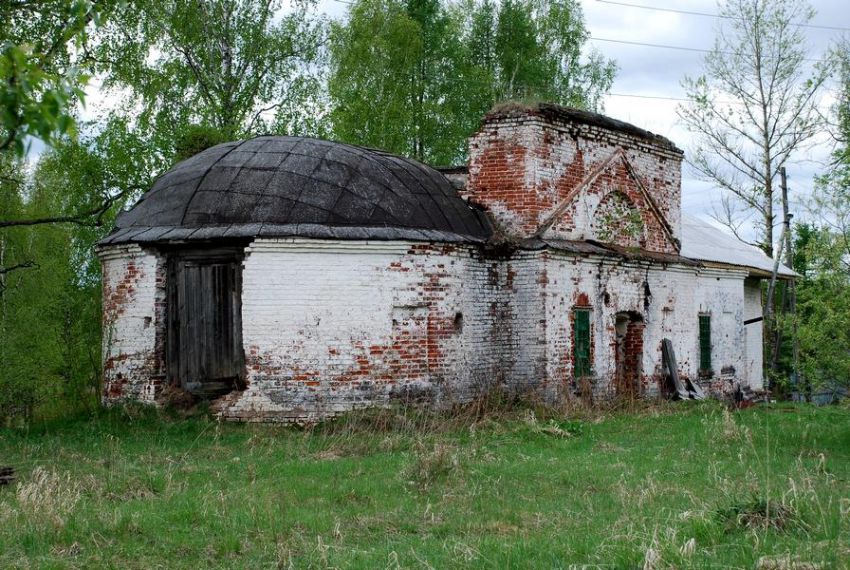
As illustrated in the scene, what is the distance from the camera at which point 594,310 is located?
15.0 meters

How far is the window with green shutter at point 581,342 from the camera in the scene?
47.8 ft

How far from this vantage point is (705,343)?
19.6 meters

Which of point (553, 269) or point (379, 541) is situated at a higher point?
point (553, 269)

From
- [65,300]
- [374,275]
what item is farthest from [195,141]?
[374,275]

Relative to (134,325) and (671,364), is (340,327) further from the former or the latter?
(671,364)

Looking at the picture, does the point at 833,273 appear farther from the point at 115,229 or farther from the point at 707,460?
the point at 115,229

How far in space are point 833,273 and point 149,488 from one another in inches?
309

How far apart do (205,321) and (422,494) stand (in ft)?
18.9

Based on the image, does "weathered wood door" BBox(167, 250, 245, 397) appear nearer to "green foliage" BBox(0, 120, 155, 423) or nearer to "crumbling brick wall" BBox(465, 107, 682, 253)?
"green foliage" BBox(0, 120, 155, 423)

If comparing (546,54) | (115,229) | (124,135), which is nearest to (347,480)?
(115,229)

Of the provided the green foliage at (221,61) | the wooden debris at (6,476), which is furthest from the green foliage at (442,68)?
the wooden debris at (6,476)

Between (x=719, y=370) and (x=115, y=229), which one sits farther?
(x=719, y=370)

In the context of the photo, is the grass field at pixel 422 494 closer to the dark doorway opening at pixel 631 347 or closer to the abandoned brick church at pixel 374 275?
the abandoned brick church at pixel 374 275

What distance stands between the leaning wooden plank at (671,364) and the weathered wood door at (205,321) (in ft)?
26.4
